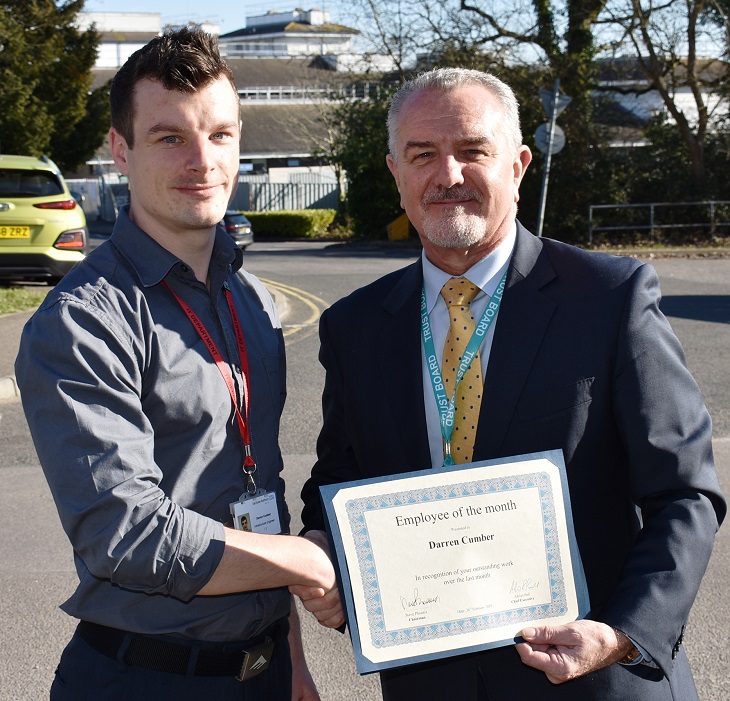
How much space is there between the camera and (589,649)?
1881 mm

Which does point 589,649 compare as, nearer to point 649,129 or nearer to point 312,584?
point 312,584

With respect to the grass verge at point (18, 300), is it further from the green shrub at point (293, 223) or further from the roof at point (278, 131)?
the roof at point (278, 131)

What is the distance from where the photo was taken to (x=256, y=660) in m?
2.19

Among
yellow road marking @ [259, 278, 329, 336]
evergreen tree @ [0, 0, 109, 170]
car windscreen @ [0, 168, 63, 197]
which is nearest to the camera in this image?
yellow road marking @ [259, 278, 329, 336]

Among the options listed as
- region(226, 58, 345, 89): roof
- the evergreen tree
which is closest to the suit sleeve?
the evergreen tree

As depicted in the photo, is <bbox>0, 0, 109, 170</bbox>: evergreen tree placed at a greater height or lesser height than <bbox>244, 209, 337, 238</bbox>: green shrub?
greater

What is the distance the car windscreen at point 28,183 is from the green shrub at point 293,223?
61.7ft

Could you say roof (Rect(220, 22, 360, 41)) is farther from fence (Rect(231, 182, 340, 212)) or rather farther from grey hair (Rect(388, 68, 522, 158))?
grey hair (Rect(388, 68, 522, 158))

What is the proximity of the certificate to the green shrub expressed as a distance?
98.6 feet

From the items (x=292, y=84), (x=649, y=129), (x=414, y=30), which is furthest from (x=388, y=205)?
(x=292, y=84)

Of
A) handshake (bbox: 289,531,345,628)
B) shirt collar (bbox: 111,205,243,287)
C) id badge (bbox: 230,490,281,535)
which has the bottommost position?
handshake (bbox: 289,531,345,628)

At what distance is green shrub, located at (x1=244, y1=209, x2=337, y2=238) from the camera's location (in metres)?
32.0

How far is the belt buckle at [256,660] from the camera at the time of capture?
2162mm

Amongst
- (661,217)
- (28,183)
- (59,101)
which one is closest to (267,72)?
(59,101)
